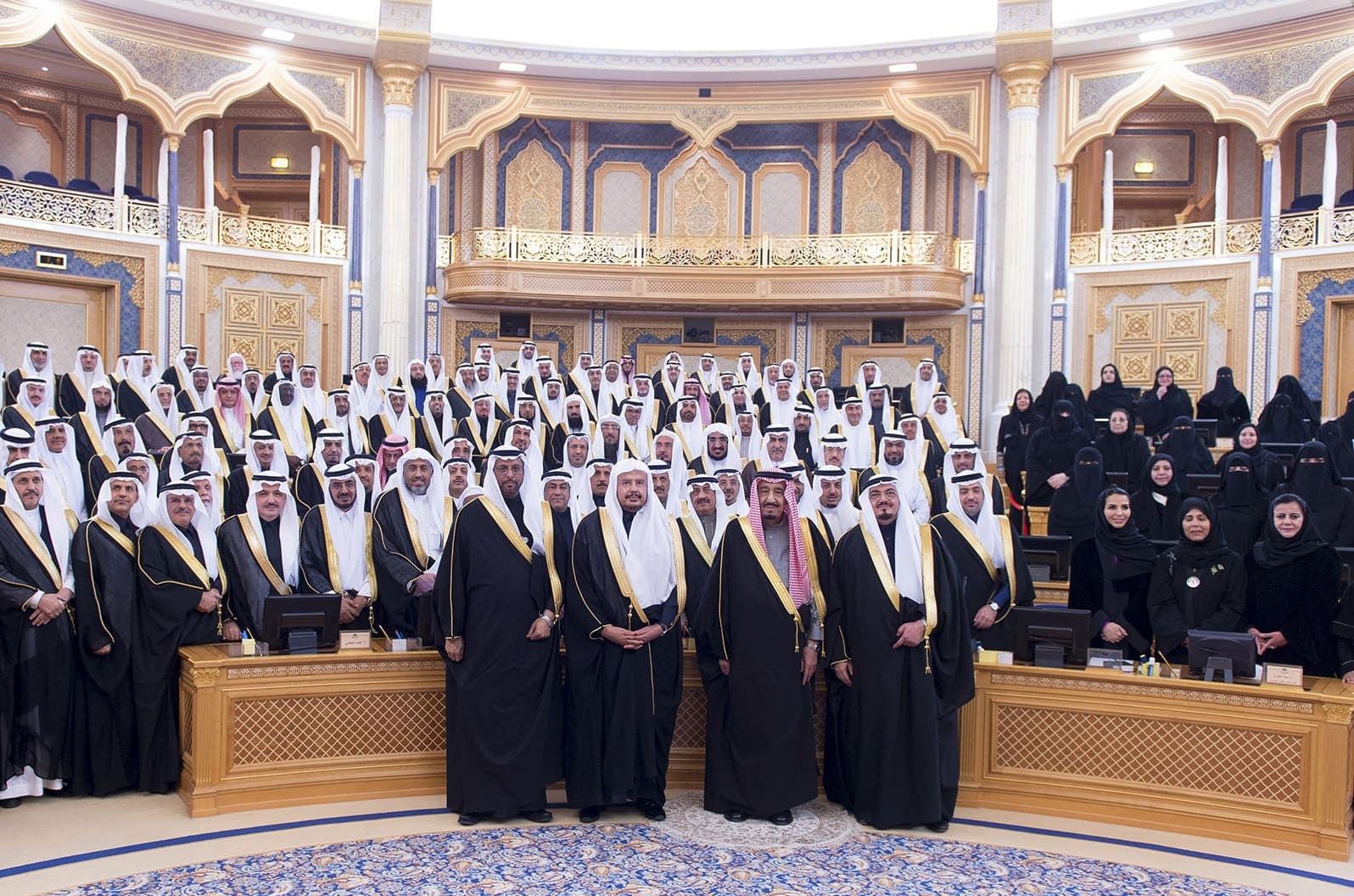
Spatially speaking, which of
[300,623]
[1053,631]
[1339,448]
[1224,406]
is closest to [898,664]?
[1053,631]

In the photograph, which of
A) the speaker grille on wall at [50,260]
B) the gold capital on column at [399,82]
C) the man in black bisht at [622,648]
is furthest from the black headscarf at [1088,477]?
the speaker grille on wall at [50,260]

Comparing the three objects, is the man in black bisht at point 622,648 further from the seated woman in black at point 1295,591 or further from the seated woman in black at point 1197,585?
the seated woman in black at point 1295,591

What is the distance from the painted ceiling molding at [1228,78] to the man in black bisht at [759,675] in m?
10.5

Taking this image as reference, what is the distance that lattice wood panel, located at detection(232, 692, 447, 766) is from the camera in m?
4.80

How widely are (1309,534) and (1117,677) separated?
113cm

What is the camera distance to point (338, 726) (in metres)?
4.94

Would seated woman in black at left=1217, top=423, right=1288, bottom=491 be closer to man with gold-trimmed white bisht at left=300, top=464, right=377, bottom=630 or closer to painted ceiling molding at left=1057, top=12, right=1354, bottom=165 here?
man with gold-trimmed white bisht at left=300, top=464, right=377, bottom=630

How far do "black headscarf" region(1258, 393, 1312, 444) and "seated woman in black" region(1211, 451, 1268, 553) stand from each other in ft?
12.8

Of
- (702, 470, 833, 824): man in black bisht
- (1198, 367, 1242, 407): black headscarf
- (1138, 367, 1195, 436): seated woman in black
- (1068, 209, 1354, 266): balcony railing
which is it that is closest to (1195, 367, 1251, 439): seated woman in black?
(1198, 367, 1242, 407): black headscarf

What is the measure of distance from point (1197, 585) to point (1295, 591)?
0.39 meters

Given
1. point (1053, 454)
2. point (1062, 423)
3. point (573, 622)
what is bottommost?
point (573, 622)

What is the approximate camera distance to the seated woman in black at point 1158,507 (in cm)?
688

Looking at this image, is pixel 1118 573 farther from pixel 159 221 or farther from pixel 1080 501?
Result: pixel 159 221

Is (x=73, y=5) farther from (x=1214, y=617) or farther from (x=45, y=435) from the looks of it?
(x=1214, y=617)
